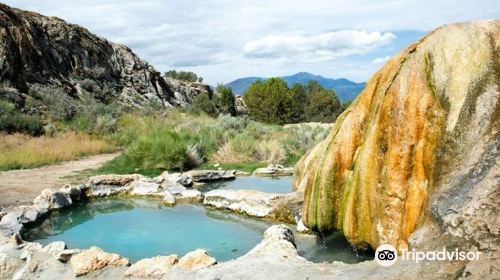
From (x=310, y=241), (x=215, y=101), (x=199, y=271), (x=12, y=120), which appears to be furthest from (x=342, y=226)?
A: (x=215, y=101)

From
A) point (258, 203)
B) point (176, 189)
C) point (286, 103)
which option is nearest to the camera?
point (258, 203)

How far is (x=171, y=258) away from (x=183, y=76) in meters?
54.3

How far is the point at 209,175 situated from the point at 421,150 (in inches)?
265

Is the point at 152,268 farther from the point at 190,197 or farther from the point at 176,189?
the point at 176,189

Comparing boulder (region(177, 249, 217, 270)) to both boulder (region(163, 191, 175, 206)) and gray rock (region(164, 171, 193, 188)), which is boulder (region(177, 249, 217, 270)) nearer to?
boulder (region(163, 191, 175, 206))

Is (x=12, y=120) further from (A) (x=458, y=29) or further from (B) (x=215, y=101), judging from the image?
(B) (x=215, y=101)

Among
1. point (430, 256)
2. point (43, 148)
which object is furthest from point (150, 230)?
point (43, 148)

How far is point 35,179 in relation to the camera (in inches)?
429

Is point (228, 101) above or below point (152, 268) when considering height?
above

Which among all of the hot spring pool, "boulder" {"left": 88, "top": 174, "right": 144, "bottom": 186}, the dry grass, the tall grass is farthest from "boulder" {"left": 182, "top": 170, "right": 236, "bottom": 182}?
the dry grass

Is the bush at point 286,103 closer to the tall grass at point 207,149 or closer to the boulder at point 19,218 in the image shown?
the tall grass at point 207,149

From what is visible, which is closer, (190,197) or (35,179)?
(190,197)

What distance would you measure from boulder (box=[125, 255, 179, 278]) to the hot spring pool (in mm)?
956

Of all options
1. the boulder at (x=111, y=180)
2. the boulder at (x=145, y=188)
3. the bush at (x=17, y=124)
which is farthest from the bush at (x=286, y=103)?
the boulder at (x=145, y=188)
